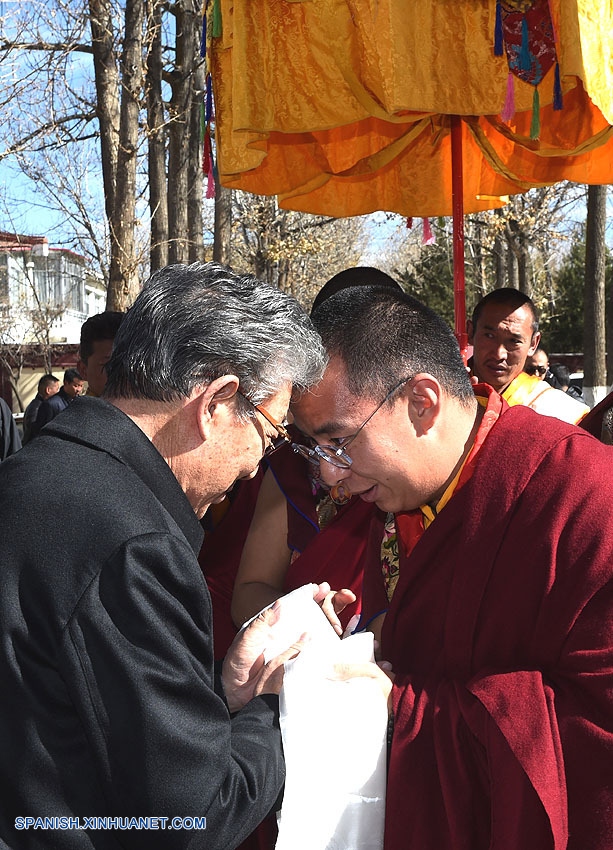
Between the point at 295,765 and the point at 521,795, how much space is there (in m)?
0.46

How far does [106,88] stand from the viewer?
8.37 m

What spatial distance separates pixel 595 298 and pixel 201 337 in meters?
10.5

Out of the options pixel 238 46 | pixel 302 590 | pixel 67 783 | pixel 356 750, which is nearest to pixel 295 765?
pixel 356 750

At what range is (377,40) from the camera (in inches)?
131

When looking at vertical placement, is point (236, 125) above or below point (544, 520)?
above

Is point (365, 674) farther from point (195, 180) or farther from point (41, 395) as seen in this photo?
point (41, 395)

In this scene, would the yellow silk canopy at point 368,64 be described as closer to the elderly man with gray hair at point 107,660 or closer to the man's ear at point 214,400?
the man's ear at point 214,400

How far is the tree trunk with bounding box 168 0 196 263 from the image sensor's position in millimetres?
11008

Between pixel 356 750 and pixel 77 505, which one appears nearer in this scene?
pixel 77 505

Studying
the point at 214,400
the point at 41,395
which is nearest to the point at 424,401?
the point at 214,400

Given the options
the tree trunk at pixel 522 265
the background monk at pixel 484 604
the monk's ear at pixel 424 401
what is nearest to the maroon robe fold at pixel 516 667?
the background monk at pixel 484 604

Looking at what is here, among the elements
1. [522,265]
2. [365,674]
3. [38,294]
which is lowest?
[365,674]

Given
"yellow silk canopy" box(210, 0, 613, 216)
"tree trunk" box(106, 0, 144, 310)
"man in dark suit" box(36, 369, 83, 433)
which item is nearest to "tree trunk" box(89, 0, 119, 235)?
"tree trunk" box(106, 0, 144, 310)

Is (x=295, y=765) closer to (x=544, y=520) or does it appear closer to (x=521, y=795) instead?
(x=521, y=795)
